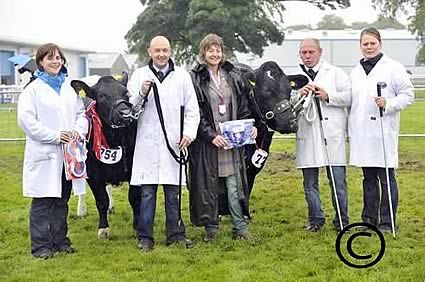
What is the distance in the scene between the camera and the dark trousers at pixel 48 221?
586 centimetres

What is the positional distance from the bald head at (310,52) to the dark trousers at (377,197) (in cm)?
112

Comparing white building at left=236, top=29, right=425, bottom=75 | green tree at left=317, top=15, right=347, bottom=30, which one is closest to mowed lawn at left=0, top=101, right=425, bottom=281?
white building at left=236, top=29, right=425, bottom=75

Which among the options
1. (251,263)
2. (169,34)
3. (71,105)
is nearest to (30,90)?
(71,105)

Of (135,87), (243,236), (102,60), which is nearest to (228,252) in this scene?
(243,236)

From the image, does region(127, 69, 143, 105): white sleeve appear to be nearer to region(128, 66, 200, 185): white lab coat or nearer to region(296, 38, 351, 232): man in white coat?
region(128, 66, 200, 185): white lab coat

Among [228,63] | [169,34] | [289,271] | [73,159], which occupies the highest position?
[169,34]

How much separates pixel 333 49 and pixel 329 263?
45.6 metres

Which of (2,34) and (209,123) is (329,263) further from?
(2,34)

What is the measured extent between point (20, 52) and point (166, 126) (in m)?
31.3

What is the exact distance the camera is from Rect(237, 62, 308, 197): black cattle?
6.41m

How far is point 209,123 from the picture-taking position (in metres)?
6.13

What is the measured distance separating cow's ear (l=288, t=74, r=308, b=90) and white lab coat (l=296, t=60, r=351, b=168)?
11cm

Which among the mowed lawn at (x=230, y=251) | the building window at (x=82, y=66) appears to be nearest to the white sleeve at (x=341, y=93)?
the mowed lawn at (x=230, y=251)

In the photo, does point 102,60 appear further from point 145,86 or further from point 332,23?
point 145,86
